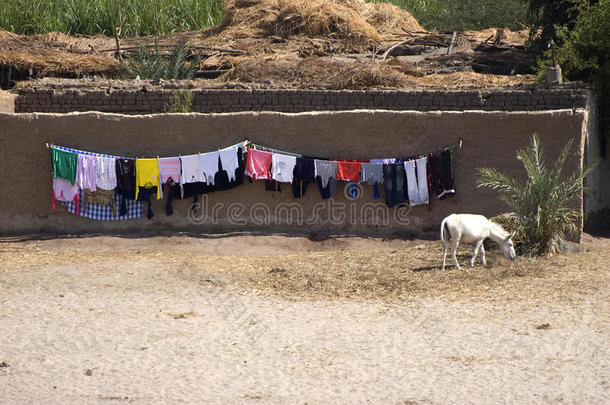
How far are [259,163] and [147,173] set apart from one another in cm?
172

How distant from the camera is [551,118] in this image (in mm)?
11805

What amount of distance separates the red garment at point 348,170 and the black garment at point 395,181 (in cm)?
40

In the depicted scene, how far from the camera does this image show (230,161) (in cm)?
1229

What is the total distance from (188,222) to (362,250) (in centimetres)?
281

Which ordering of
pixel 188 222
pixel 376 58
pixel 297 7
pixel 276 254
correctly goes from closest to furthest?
pixel 276 254, pixel 188 222, pixel 376 58, pixel 297 7

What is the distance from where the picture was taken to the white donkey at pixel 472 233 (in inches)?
392

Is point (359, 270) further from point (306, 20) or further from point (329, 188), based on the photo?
point (306, 20)

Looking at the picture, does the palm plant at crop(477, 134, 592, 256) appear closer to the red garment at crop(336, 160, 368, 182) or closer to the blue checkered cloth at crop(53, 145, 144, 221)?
the red garment at crop(336, 160, 368, 182)

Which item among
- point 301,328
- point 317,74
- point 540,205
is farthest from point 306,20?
point 301,328

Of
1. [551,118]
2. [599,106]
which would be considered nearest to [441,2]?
[599,106]

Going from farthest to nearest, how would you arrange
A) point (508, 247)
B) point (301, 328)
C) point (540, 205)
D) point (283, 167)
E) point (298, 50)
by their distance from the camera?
1. point (298, 50)
2. point (283, 167)
3. point (540, 205)
4. point (508, 247)
5. point (301, 328)

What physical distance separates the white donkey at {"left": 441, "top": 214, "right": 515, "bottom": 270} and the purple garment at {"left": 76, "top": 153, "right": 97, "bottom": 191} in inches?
218

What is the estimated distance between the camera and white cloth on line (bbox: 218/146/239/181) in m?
12.3

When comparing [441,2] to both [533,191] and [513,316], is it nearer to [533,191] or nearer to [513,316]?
[533,191]
